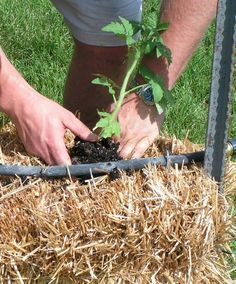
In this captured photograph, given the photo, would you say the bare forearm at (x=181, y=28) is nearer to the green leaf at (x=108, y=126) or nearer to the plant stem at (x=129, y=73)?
the plant stem at (x=129, y=73)

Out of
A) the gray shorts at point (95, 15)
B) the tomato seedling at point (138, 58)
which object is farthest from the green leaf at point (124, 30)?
the gray shorts at point (95, 15)

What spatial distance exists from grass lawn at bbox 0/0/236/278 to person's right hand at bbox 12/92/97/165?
4.07ft

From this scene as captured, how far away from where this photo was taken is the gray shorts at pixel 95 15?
111 inches

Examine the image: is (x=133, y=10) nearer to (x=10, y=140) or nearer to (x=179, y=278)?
(x=10, y=140)

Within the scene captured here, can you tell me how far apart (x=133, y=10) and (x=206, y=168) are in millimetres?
1115

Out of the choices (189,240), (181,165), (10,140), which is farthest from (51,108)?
(189,240)

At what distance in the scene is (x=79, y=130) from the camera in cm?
212

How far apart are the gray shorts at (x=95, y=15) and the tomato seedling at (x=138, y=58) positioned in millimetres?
742

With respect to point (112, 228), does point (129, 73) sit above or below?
above

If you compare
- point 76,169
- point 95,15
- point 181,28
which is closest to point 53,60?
point 95,15

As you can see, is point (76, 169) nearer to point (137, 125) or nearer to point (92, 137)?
point (92, 137)

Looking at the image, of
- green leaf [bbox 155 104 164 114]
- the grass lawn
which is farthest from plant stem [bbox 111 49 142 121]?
the grass lawn

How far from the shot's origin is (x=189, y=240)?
190cm

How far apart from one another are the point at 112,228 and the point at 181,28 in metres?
0.70
